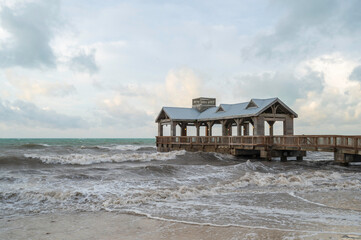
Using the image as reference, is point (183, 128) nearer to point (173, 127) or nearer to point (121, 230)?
point (173, 127)

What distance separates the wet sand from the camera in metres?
6.94

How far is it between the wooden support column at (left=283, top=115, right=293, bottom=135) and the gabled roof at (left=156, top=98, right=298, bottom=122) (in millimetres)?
613

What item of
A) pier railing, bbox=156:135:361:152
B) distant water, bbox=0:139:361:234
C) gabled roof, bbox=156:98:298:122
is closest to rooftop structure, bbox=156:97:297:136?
gabled roof, bbox=156:98:298:122

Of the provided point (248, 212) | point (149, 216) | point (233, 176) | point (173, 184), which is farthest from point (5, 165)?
point (248, 212)

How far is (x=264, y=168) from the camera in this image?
71.0 ft

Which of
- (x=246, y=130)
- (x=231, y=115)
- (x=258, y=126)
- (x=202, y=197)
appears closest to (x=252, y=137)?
(x=258, y=126)

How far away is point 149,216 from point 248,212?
2.85 metres

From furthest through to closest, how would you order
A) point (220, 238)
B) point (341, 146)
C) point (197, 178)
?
point (341, 146) < point (197, 178) < point (220, 238)

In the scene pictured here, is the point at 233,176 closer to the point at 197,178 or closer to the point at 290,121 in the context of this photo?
the point at 197,178

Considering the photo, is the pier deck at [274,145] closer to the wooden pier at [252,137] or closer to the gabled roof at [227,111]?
the wooden pier at [252,137]

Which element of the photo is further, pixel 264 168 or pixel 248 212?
pixel 264 168

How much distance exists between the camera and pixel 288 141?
83.2ft

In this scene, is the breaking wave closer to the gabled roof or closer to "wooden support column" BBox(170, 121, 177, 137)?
"wooden support column" BBox(170, 121, 177, 137)

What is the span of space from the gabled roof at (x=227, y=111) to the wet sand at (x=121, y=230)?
71.9 ft
